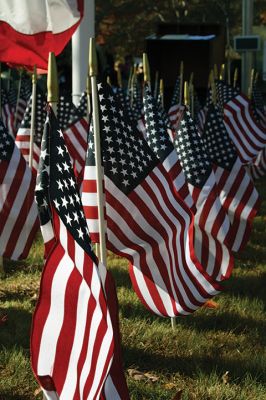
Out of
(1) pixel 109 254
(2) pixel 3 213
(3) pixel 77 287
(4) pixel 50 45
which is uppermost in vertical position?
(4) pixel 50 45

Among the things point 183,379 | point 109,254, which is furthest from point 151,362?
point 109,254

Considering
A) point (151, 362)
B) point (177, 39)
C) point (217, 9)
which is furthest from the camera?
point (217, 9)

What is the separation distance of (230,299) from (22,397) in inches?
88.5

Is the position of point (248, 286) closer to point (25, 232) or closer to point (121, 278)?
point (121, 278)

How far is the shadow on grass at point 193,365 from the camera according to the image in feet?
15.0

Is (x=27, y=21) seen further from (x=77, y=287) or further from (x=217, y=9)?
(x=217, y=9)

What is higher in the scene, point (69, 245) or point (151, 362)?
point (69, 245)

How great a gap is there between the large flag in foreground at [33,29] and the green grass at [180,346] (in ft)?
6.32

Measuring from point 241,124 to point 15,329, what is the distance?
573cm

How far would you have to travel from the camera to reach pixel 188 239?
484 centimetres

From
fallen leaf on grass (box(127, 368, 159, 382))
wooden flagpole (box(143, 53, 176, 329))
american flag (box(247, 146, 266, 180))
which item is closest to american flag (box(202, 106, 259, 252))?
wooden flagpole (box(143, 53, 176, 329))

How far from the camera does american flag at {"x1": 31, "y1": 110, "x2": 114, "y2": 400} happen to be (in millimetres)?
3197

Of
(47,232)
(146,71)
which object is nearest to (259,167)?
(146,71)

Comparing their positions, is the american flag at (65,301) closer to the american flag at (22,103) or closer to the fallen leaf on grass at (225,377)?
the fallen leaf on grass at (225,377)
